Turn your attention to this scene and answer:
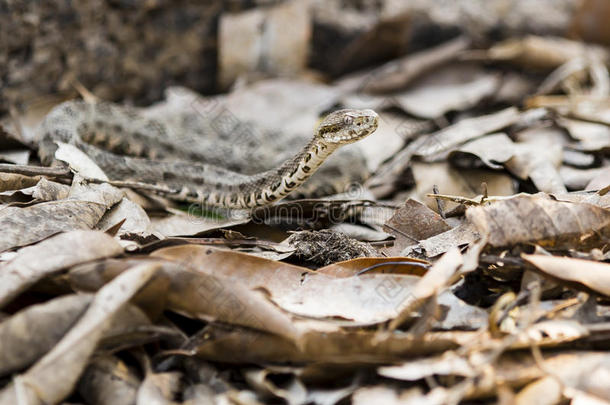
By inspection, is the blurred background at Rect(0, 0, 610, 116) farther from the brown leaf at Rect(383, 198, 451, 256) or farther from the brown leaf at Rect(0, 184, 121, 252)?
the brown leaf at Rect(383, 198, 451, 256)

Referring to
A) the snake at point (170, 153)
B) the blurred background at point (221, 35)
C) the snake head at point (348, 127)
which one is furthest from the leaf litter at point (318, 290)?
the blurred background at point (221, 35)

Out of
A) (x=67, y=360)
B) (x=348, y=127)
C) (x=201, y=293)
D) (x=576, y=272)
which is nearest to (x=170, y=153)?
(x=348, y=127)

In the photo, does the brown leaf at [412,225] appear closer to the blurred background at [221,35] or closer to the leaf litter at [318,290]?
the leaf litter at [318,290]

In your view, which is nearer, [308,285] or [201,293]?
[201,293]

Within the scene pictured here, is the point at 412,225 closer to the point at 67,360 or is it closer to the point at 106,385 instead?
the point at 106,385

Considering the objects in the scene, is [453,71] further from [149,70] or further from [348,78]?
[149,70]

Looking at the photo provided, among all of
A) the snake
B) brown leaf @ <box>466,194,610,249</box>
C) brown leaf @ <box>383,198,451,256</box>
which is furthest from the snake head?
brown leaf @ <box>466,194,610,249</box>

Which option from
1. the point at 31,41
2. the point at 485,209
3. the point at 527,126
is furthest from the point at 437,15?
the point at 485,209
